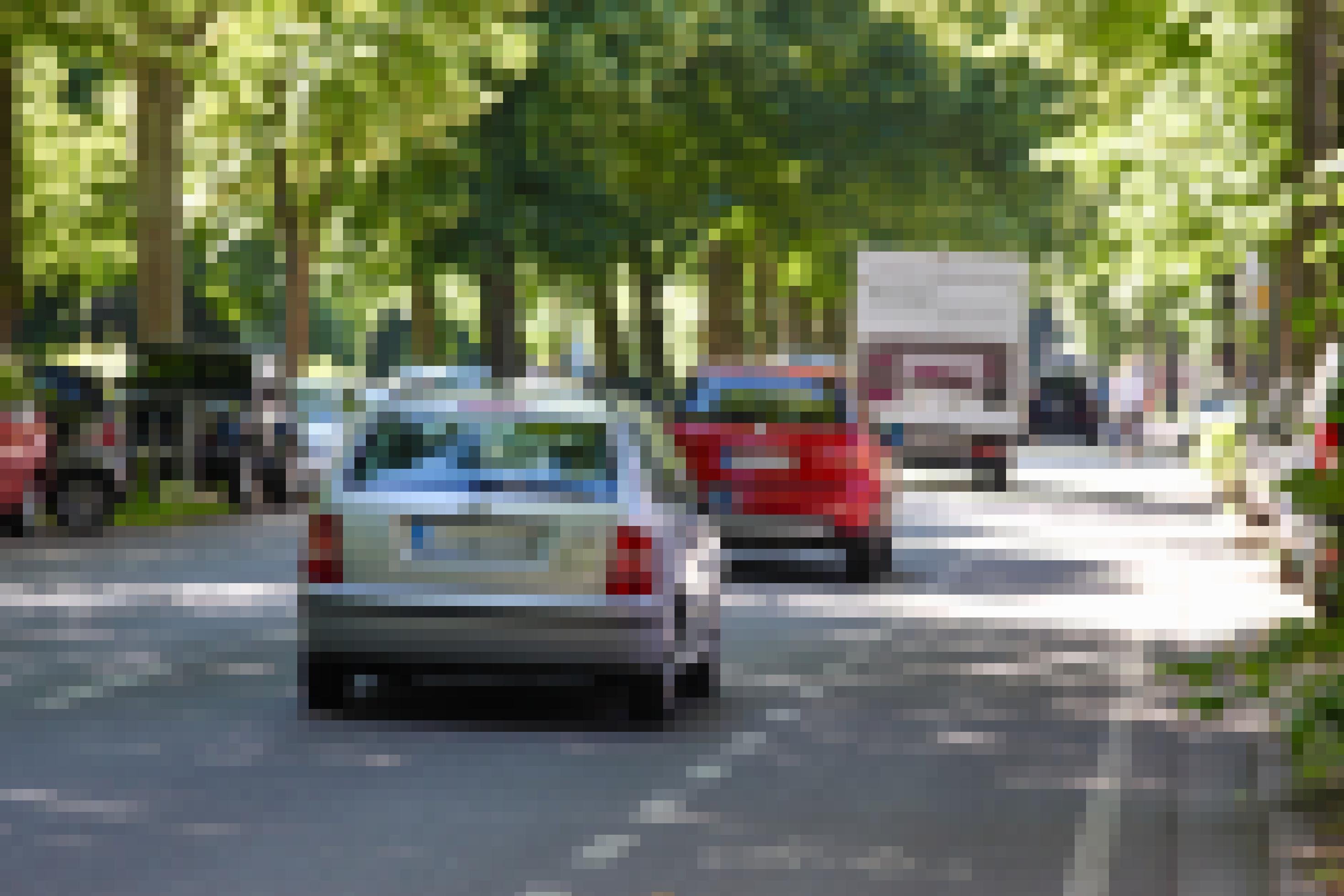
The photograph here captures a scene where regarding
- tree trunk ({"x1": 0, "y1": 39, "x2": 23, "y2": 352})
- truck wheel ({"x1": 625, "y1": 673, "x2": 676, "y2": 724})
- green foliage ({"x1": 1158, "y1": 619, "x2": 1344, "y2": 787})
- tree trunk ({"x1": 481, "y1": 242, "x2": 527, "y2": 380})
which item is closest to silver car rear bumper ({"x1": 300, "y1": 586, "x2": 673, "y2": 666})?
truck wheel ({"x1": 625, "y1": 673, "x2": 676, "y2": 724})

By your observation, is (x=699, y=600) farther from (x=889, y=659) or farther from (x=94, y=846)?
(x=94, y=846)

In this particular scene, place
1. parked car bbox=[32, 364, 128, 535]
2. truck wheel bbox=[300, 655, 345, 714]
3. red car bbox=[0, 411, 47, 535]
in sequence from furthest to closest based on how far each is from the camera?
1. parked car bbox=[32, 364, 128, 535]
2. red car bbox=[0, 411, 47, 535]
3. truck wheel bbox=[300, 655, 345, 714]

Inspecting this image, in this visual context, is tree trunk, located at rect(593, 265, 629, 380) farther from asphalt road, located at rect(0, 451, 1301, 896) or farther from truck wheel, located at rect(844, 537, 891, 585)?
asphalt road, located at rect(0, 451, 1301, 896)

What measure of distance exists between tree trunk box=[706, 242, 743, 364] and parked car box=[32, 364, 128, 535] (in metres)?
27.9

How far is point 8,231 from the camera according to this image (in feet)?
110

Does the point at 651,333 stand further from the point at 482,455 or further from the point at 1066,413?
the point at 482,455

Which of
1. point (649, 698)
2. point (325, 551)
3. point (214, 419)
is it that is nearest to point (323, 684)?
point (325, 551)

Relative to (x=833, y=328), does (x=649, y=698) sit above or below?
below

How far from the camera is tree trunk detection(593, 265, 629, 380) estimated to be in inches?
2210

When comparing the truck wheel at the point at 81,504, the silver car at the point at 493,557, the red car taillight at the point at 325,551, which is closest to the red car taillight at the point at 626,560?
the silver car at the point at 493,557

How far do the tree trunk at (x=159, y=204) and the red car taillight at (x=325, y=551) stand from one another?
974 inches

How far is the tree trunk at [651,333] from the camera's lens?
55.2m

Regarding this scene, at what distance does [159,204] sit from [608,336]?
→ 22.5m

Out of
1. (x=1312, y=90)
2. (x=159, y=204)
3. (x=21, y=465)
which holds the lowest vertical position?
(x=21, y=465)
